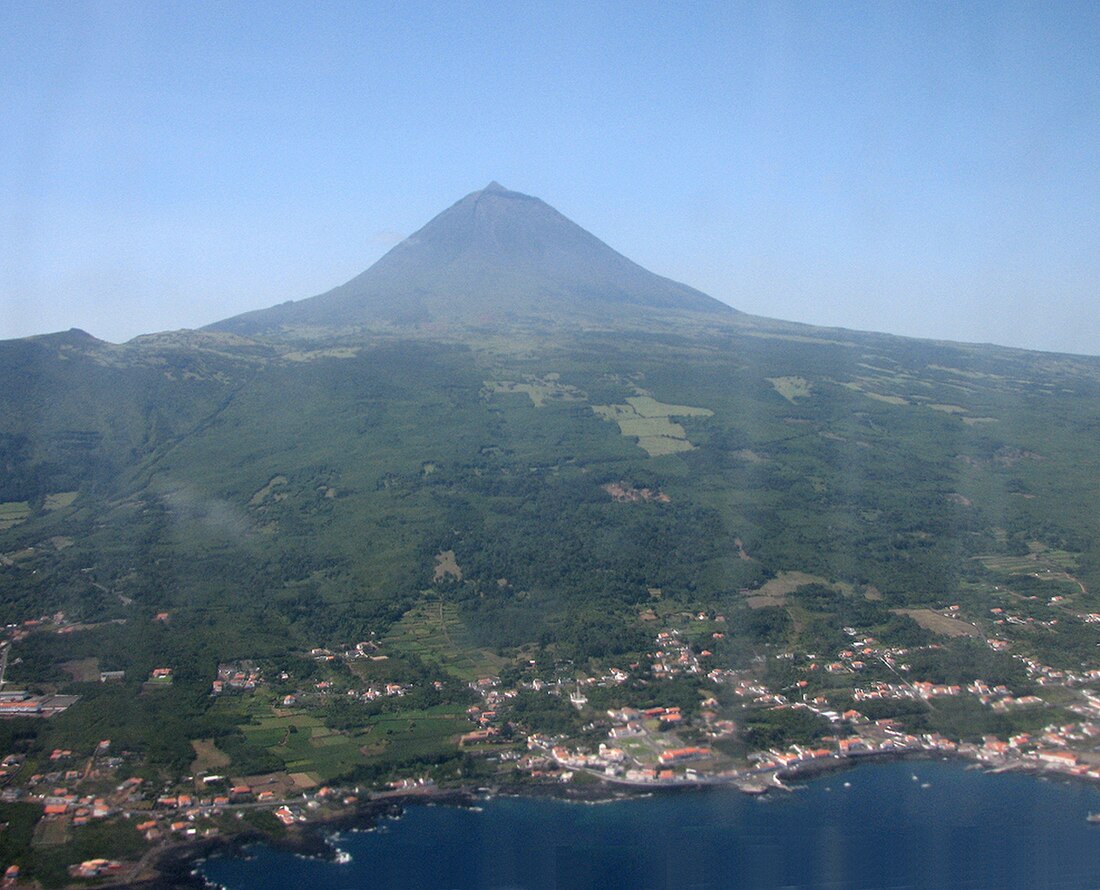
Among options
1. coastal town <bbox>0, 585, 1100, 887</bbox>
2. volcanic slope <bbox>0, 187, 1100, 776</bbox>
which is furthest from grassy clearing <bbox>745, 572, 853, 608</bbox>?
coastal town <bbox>0, 585, 1100, 887</bbox>

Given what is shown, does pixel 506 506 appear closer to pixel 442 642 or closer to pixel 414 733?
pixel 442 642

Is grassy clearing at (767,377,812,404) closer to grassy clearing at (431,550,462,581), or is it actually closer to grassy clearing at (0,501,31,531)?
grassy clearing at (431,550,462,581)

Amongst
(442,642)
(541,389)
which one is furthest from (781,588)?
(541,389)

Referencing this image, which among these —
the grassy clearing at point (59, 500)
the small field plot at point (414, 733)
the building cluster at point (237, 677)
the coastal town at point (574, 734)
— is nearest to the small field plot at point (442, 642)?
the coastal town at point (574, 734)

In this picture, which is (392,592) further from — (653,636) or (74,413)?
(74,413)

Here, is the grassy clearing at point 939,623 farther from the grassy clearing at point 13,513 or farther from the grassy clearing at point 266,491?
the grassy clearing at point 13,513

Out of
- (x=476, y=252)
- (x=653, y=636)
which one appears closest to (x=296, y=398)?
(x=653, y=636)

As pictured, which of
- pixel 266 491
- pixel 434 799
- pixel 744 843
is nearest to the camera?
pixel 744 843
